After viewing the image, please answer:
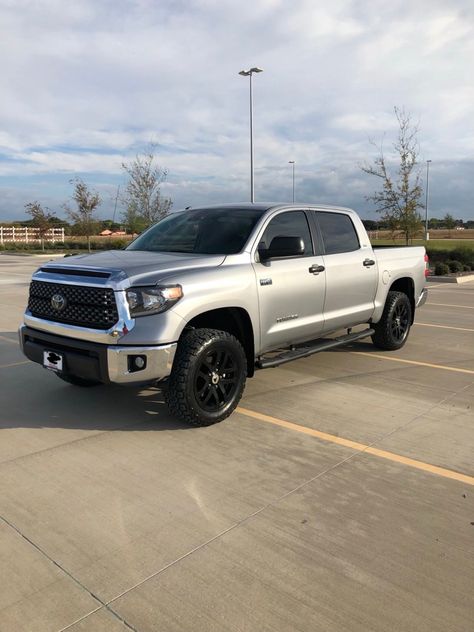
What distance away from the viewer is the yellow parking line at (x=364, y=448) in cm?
363

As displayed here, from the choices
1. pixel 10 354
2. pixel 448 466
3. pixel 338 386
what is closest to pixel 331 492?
pixel 448 466

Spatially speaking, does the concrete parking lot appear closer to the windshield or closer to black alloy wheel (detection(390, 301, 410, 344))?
the windshield

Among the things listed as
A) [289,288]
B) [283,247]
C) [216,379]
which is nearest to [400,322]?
[289,288]

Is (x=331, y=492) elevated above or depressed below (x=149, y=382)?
below

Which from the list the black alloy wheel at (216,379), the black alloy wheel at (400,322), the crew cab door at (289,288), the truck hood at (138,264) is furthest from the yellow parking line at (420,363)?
the truck hood at (138,264)

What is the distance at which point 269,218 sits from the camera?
5.18 metres

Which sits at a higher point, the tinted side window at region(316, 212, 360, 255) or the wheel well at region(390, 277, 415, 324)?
the tinted side window at region(316, 212, 360, 255)

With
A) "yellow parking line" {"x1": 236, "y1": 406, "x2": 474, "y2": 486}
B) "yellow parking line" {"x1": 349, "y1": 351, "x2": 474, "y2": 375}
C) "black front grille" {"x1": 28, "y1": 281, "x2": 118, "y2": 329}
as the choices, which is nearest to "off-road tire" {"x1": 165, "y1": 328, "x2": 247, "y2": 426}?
"yellow parking line" {"x1": 236, "y1": 406, "x2": 474, "y2": 486}

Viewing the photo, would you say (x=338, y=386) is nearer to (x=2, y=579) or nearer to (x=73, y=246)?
(x=2, y=579)

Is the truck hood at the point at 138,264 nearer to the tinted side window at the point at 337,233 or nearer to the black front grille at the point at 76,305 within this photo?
the black front grille at the point at 76,305

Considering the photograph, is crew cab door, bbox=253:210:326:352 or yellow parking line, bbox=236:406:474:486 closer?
yellow parking line, bbox=236:406:474:486

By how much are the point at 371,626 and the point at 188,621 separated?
775 millimetres

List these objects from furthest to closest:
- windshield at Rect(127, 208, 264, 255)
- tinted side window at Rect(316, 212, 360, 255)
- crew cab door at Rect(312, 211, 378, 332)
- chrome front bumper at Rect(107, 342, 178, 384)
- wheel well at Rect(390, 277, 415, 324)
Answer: wheel well at Rect(390, 277, 415, 324), tinted side window at Rect(316, 212, 360, 255), crew cab door at Rect(312, 211, 378, 332), windshield at Rect(127, 208, 264, 255), chrome front bumper at Rect(107, 342, 178, 384)

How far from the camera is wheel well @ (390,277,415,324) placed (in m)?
7.49
